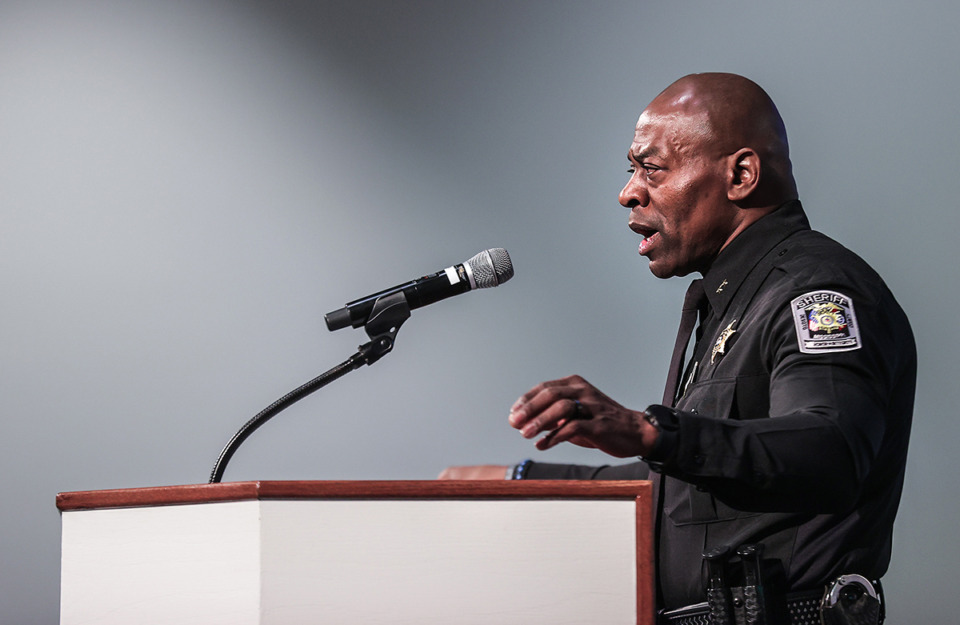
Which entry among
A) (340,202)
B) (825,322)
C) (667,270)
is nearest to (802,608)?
(825,322)

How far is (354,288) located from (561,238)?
0.60 meters

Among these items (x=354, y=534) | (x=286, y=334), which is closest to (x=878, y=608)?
(x=354, y=534)

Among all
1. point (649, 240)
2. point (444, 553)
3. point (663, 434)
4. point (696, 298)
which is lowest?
point (444, 553)

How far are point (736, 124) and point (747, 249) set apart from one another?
0.22m

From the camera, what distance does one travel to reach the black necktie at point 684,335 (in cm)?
157

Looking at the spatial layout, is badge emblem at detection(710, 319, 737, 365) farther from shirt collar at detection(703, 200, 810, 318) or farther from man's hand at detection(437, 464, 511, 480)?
man's hand at detection(437, 464, 511, 480)

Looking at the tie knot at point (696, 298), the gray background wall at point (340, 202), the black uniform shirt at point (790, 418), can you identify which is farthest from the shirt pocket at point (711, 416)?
the gray background wall at point (340, 202)

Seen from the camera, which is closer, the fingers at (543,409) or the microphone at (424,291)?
the fingers at (543,409)

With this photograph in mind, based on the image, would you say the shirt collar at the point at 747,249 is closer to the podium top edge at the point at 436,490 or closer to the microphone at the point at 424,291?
the microphone at the point at 424,291

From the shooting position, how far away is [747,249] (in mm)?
1493

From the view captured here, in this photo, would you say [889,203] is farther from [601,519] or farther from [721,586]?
[601,519]

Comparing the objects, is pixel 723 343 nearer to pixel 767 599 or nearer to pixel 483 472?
pixel 767 599

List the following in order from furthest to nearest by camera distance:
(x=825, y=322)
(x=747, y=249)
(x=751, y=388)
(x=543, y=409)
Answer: (x=747, y=249), (x=751, y=388), (x=825, y=322), (x=543, y=409)

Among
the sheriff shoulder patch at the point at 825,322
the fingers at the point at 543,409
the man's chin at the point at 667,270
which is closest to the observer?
the fingers at the point at 543,409
